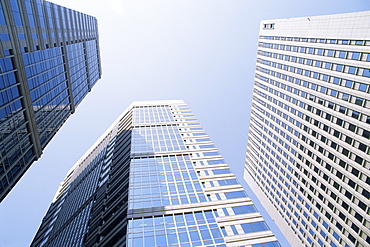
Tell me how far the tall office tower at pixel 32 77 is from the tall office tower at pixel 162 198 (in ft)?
51.6

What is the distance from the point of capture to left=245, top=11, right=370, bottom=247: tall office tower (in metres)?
40.7

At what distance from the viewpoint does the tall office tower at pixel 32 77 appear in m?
29.2

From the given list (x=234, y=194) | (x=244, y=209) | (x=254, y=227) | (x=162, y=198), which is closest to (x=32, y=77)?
(x=162, y=198)

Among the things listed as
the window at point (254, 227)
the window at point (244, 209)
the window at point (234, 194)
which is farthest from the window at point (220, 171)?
the window at point (254, 227)

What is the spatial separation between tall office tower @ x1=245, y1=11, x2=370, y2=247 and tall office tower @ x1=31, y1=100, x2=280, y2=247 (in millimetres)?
17543

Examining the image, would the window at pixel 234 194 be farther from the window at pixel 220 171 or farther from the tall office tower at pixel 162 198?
the window at pixel 220 171

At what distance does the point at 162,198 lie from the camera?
41000mm

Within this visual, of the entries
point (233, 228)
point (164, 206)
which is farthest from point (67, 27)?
point (233, 228)

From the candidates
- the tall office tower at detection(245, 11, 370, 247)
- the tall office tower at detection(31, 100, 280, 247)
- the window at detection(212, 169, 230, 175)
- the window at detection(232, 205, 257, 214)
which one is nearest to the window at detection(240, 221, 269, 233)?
the tall office tower at detection(31, 100, 280, 247)

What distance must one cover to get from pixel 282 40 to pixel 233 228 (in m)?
48.3

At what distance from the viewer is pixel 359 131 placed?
4100cm

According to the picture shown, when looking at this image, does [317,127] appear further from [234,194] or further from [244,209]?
[244,209]

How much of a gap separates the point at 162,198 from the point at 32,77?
26000 millimetres

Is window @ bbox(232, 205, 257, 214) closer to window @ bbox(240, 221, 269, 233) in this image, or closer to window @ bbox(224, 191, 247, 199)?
window @ bbox(224, 191, 247, 199)
